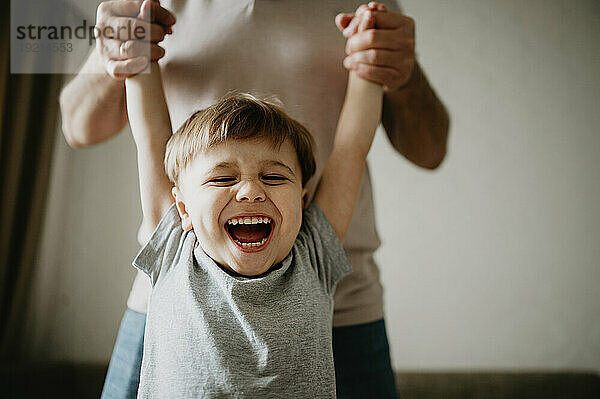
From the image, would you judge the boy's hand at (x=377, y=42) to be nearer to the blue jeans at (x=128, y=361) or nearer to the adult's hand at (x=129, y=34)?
the adult's hand at (x=129, y=34)

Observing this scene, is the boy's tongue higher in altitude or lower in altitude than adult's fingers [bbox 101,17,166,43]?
lower

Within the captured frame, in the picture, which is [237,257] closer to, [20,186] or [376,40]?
[376,40]

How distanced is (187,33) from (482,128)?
1.69 feet

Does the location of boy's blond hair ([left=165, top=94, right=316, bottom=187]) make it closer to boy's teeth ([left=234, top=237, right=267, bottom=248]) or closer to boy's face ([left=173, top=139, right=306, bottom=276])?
boy's face ([left=173, top=139, right=306, bottom=276])

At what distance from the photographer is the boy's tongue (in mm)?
581

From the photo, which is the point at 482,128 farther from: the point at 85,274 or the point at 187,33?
the point at 85,274

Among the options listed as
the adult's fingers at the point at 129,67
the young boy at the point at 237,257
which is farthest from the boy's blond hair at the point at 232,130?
the adult's fingers at the point at 129,67

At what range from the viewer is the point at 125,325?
2.35 feet

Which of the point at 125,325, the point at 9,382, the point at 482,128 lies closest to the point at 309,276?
→ the point at 125,325

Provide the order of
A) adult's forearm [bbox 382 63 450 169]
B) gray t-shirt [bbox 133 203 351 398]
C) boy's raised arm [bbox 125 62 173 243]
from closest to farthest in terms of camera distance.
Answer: gray t-shirt [bbox 133 203 351 398] → boy's raised arm [bbox 125 62 173 243] → adult's forearm [bbox 382 63 450 169]

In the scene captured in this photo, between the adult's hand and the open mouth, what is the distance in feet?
0.85

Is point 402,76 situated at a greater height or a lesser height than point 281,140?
greater

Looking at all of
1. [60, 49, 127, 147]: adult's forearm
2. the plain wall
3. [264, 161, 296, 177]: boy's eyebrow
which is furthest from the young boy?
the plain wall

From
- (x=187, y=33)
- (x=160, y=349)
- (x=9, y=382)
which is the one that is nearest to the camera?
(x=160, y=349)
